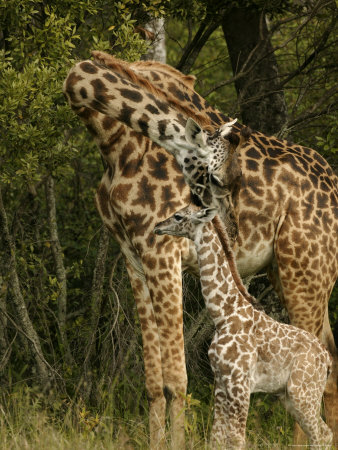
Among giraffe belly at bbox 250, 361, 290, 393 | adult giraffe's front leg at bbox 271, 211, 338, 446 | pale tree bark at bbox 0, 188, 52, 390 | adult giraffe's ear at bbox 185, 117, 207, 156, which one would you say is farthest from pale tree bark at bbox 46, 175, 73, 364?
giraffe belly at bbox 250, 361, 290, 393

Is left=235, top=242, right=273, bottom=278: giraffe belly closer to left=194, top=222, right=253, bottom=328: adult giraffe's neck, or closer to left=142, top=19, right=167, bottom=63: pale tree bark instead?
left=194, top=222, right=253, bottom=328: adult giraffe's neck

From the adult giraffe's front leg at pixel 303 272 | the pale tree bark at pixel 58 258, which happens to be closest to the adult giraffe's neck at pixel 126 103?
the adult giraffe's front leg at pixel 303 272

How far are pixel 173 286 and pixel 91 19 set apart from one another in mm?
3902

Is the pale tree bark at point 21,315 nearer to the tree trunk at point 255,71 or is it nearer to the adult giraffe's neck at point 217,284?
the adult giraffe's neck at point 217,284

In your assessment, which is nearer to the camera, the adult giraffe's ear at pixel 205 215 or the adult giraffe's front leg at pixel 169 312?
the adult giraffe's ear at pixel 205 215

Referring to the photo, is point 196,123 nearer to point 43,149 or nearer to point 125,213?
point 125,213

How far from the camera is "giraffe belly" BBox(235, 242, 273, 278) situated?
7.18 m

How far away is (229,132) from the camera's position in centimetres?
645

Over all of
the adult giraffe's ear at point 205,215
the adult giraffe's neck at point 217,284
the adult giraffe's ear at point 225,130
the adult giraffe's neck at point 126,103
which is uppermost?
the adult giraffe's ear at point 225,130

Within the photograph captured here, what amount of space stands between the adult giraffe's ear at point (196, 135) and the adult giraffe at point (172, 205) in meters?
0.10

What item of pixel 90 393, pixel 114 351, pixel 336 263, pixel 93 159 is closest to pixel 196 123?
pixel 336 263

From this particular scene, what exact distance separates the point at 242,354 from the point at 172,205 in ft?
5.21

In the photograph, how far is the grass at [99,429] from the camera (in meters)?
5.74

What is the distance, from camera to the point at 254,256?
7.22 metres
